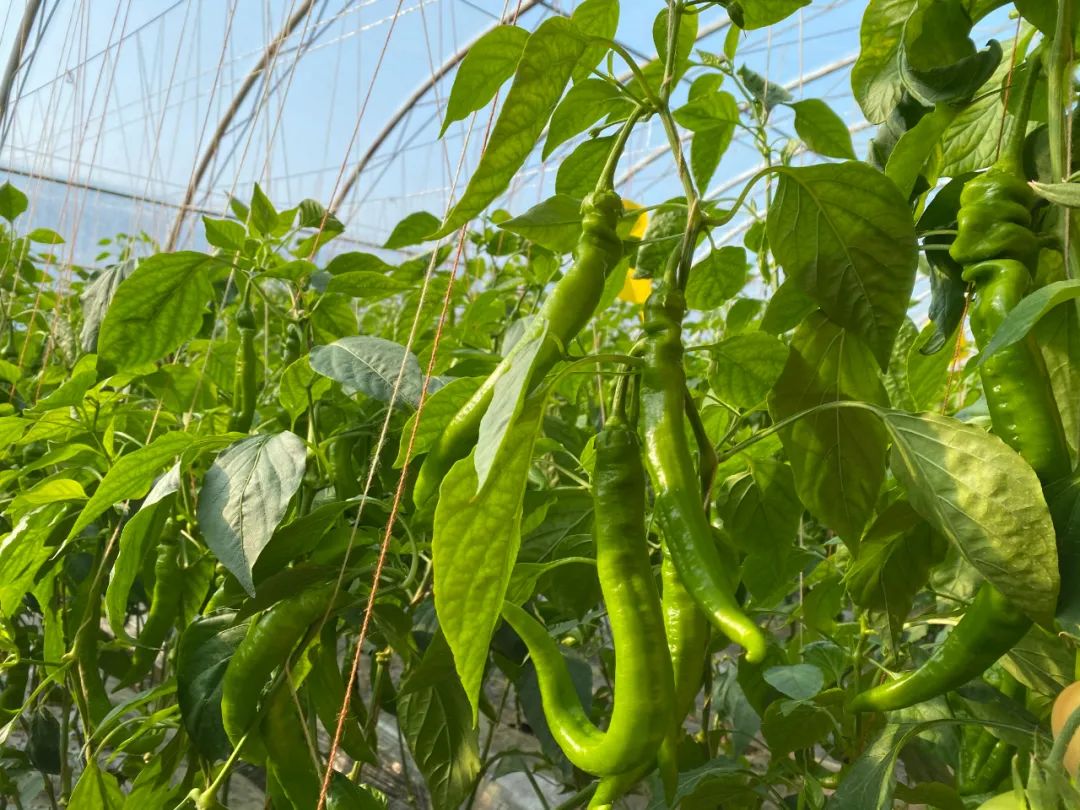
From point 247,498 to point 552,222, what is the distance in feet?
0.88

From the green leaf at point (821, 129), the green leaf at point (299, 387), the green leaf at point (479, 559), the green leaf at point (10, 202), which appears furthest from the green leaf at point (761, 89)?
the green leaf at point (10, 202)

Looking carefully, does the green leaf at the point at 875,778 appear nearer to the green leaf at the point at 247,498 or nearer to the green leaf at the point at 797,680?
the green leaf at the point at 797,680

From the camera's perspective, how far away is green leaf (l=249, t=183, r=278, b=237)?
3.21 feet

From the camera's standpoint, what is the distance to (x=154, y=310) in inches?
30.2

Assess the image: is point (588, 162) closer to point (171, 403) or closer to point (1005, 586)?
point (1005, 586)

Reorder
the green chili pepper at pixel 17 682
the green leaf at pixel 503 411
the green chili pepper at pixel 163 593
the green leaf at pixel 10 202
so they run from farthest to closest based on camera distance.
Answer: the green leaf at pixel 10 202
the green chili pepper at pixel 17 682
the green chili pepper at pixel 163 593
the green leaf at pixel 503 411

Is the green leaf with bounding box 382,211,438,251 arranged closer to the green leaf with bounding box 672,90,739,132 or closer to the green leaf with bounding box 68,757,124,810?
the green leaf with bounding box 672,90,739,132

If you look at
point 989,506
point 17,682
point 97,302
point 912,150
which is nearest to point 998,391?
point 989,506

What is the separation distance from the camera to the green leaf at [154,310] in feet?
2.43

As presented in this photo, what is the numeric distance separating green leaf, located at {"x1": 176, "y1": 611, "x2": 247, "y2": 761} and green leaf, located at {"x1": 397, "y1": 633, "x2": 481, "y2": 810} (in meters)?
0.15

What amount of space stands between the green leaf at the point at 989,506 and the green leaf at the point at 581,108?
0.28 m

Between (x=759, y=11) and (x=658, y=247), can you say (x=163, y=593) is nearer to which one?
(x=658, y=247)

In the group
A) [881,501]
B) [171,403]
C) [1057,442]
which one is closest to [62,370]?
[171,403]

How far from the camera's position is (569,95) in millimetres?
555
